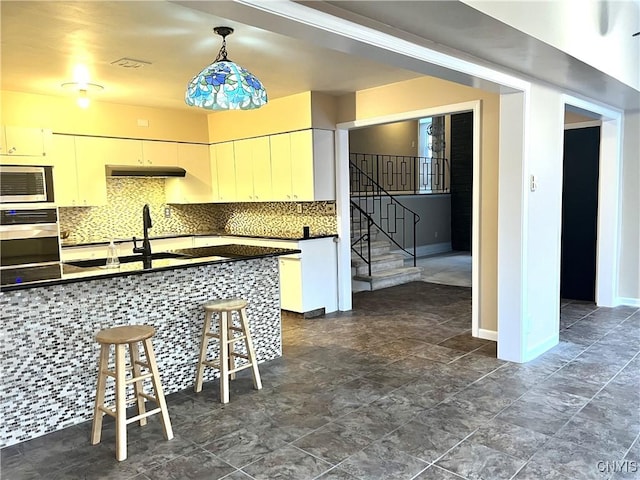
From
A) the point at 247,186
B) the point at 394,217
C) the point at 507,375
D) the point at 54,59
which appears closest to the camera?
the point at 507,375

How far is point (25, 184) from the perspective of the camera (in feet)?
16.2

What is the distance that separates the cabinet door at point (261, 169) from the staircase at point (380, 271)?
6.61 ft

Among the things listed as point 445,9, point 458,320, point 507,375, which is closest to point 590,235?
point 458,320

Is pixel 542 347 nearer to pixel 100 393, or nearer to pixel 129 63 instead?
pixel 100 393

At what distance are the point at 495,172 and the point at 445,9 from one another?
2310 mm

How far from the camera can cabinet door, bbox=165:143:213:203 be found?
6527 millimetres

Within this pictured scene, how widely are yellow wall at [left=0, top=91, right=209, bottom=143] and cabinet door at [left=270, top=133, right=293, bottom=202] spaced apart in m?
1.38

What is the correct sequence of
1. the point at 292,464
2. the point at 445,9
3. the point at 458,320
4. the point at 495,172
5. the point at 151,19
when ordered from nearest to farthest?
the point at 445,9 → the point at 292,464 → the point at 151,19 → the point at 495,172 → the point at 458,320

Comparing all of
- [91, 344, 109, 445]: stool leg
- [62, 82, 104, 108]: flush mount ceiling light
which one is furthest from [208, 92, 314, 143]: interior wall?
[91, 344, 109, 445]: stool leg

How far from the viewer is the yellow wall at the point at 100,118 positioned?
5172 mm

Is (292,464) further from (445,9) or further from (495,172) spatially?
(495,172)

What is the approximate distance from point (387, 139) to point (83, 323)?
8372mm

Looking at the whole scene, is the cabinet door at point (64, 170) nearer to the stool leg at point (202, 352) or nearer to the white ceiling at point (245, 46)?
the white ceiling at point (245, 46)

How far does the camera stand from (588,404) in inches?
125
